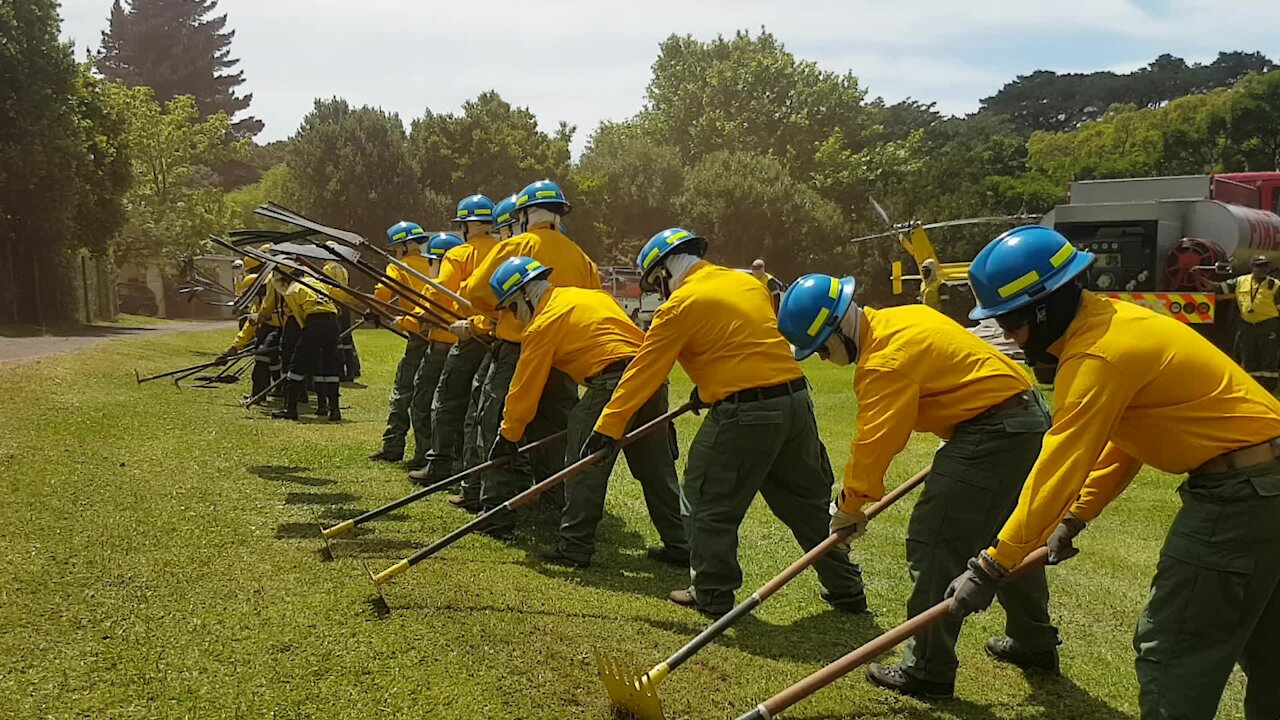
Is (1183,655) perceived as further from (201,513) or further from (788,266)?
(788,266)

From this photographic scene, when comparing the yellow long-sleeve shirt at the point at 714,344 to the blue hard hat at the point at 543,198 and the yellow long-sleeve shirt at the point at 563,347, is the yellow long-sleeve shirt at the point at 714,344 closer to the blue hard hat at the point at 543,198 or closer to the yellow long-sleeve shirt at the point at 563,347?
the yellow long-sleeve shirt at the point at 563,347

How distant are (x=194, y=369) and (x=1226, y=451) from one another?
1325 centimetres

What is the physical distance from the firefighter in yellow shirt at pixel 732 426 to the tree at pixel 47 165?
2432cm

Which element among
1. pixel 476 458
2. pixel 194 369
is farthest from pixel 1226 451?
pixel 194 369

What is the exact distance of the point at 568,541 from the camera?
261 inches

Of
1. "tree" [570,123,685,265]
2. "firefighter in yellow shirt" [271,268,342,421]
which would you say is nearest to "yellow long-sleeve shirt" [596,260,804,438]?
"firefighter in yellow shirt" [271,268,342,421]

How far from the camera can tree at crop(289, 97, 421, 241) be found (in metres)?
38.4

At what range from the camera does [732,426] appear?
5.46m

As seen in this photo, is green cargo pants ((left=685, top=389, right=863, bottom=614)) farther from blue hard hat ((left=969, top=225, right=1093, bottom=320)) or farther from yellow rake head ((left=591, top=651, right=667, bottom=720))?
blue hard hat ((left=969, top=225, right=1093, bottom=320))

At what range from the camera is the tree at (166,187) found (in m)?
38.2

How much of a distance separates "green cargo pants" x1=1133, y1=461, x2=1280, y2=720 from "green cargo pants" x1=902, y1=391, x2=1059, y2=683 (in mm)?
1065

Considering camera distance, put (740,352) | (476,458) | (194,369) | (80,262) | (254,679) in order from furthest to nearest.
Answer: (80,262) → (194,369) → (476,458) → (740,352) → (254,679)

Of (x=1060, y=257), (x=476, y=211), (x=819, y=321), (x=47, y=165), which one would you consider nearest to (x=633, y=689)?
(x=819, y=321)

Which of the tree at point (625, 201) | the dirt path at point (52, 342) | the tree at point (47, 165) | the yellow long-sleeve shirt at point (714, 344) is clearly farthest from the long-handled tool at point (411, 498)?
the tree at point (625, 201)
